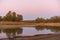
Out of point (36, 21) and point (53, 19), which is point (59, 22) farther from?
point (36, 21)

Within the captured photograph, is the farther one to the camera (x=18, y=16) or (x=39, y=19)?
(x=39, y=19)

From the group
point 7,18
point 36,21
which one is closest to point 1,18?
point 7,18

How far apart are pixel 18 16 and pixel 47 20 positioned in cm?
1574

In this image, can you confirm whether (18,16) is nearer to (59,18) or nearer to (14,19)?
(14,19)

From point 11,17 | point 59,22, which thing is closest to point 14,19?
point 11,17

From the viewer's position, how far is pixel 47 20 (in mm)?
101812

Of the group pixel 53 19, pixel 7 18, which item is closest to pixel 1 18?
pixel 7 18

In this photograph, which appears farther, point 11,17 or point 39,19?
point 39,19

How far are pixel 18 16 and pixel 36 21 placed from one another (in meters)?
13.0

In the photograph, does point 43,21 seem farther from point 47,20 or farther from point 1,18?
point 1,18

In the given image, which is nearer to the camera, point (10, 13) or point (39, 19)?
point (10, 13)

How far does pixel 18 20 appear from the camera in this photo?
307 feet

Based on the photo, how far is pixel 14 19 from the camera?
93.3m

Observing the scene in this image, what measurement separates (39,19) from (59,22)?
10577 millimetres
